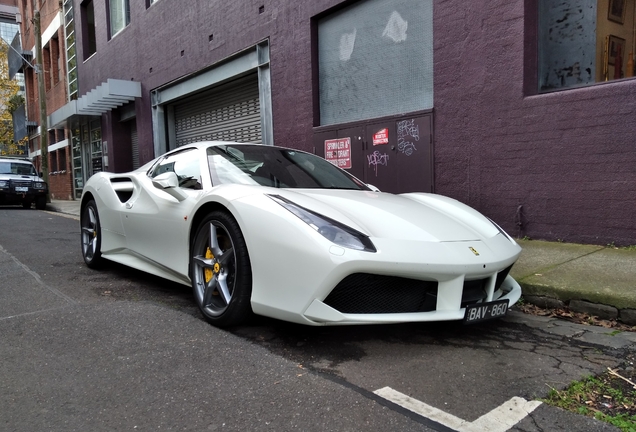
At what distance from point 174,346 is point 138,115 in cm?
1471

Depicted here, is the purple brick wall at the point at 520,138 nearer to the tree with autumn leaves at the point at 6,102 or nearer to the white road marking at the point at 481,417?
the white road marking at the point at 481,417

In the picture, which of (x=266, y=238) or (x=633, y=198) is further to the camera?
(x=633, y=198)

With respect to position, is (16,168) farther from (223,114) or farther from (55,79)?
(55,79)

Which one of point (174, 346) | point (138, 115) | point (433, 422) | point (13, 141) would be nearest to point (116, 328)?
point (174, 346)

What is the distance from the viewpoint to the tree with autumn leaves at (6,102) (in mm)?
30219

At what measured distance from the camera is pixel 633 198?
16.9 ft

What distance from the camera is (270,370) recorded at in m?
2.59

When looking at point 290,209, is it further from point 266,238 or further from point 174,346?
point 174,346

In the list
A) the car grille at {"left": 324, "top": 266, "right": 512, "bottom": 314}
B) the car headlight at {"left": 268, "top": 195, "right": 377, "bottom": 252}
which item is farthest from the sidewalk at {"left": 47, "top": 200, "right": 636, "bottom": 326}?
the car headlight at {"left": 268, "top": 195, "right": 377, "bottom": 252}

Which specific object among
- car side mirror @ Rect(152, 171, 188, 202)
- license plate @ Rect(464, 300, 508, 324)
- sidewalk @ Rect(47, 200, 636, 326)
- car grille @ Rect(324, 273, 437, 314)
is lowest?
sidewalk @ Rect(47, 200, 636, 326)

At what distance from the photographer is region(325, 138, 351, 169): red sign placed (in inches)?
329

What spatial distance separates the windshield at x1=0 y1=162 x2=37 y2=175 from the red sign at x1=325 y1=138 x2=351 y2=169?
520 inches

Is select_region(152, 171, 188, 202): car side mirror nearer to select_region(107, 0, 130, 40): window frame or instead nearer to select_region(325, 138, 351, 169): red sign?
select_region(325, 138, 351, 169): red sign

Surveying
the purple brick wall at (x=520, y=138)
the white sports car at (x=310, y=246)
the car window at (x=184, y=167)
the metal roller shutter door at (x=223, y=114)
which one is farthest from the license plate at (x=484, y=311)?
the metal roller shutter door at (x=223, y=114)
